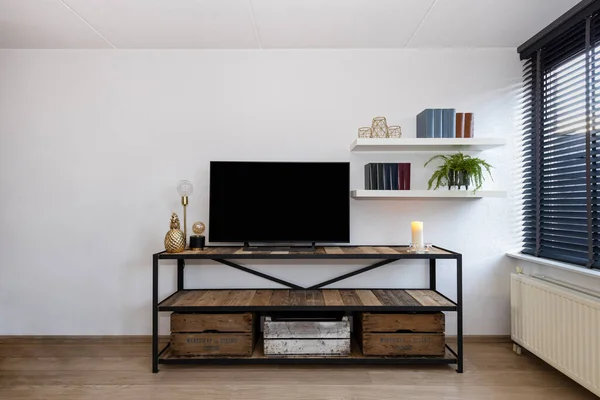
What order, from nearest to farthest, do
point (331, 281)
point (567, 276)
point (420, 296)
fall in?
point (567, 276) → point (420, 296) → point (331, 281)

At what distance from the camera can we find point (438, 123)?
2.42 meters

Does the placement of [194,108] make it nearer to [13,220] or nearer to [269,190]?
[269,190]

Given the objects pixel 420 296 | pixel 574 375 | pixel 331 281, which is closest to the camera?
pixel 574 375

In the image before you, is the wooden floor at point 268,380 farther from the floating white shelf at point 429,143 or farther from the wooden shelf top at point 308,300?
the floating white shelf at point 429,143

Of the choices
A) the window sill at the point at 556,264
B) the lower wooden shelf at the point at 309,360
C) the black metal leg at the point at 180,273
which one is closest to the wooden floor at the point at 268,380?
the lower wooden shelf at the point at 309,360

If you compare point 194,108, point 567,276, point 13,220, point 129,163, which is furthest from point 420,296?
point 13,220

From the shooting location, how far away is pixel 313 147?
8.68ft

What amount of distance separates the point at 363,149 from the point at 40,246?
8.03ft

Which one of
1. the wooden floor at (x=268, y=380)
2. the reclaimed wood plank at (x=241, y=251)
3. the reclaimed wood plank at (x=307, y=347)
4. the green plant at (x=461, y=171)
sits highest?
the green plant at (x=461, y=171)

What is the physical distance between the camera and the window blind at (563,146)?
203 centimetres

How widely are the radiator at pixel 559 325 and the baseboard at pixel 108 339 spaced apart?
0.61ft

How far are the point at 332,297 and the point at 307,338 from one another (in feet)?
1.00

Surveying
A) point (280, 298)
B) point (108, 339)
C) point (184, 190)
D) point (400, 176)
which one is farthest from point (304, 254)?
point (108, 339)

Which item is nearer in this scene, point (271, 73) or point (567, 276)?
point (567, 276)
